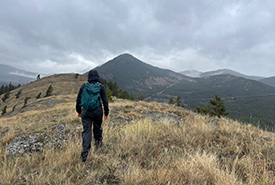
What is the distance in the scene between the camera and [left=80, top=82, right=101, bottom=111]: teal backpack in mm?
3516

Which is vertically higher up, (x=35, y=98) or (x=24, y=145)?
(x=24, y=145)

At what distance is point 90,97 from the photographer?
140 inches

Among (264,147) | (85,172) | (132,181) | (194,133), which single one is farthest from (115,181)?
(264,147)

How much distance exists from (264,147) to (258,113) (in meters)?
214

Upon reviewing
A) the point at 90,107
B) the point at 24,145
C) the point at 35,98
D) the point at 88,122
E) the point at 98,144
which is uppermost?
the point at 90,107

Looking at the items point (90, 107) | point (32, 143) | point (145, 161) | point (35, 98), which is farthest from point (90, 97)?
point (35, 98)

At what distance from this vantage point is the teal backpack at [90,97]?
138 inches

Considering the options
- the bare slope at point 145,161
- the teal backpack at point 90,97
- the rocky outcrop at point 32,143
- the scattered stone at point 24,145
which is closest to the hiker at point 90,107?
the teal backpack at point 90,97

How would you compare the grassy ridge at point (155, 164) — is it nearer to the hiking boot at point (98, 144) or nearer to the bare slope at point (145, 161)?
the bare slope at point (145, 161)

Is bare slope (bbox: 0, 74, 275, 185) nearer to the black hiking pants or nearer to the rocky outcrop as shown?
the rocky outcrop

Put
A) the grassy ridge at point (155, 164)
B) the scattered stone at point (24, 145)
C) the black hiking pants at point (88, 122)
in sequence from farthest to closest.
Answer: the scattered stone at point (24, 145) → the black hiking pants at point (88, 122) → the grassy ridge at point (155, 164)

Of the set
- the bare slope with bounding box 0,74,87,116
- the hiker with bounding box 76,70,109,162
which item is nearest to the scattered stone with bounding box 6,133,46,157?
the hiker with bounding box 76,70,109,162

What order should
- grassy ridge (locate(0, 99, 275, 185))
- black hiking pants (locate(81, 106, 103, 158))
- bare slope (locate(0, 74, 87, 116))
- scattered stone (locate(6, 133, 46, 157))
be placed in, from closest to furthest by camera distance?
grassy ridge (locate(0, 99, 275, 185)) < black hiking pants (locate(81, 106, 103, 158)) < scattered stone (locate(6, 133, 46, 157)) < bare slope (locate(0, 74, 87, 116))

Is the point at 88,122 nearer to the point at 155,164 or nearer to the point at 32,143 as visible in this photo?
the point at 155,164
